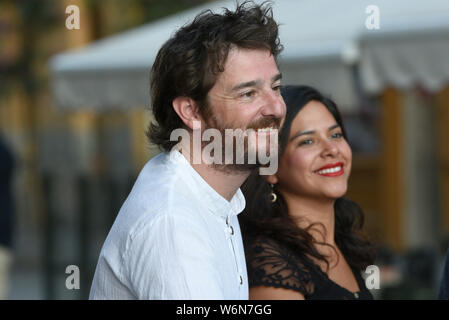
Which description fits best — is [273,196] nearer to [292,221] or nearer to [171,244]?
[292,221]

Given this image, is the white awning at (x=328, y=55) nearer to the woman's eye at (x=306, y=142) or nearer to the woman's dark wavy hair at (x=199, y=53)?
the woman's eye at (x=306, y=142)

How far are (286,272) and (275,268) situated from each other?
0.04 meters

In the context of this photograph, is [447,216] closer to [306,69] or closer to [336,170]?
[306,69]

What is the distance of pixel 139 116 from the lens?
12.5 meters

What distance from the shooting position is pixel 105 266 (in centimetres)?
178

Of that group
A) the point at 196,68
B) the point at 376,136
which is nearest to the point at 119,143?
the point at 376,136

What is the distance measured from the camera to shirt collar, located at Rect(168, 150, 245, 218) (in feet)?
6.01

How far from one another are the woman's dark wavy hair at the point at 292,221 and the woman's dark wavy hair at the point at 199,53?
61 cm

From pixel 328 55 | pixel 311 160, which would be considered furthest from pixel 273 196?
pixel 328 55

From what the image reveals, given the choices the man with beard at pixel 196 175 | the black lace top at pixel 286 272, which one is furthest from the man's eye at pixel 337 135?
the man with beard at pixel 196 175

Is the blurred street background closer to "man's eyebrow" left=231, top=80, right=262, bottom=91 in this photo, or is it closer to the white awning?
the white awning

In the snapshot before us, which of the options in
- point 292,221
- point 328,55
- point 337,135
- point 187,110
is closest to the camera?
point 187,110

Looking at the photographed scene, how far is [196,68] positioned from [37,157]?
429 inches

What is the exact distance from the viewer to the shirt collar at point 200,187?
1.83 meters
